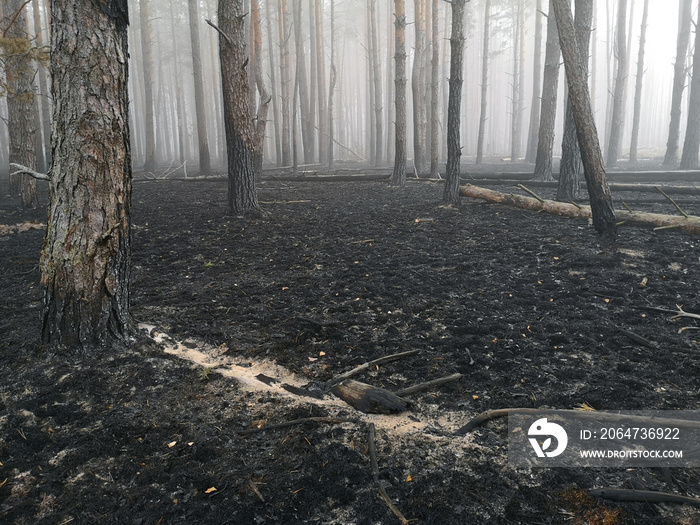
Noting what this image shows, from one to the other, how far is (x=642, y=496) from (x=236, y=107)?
829 centimetres

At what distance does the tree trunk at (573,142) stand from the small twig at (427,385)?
767 centimetres

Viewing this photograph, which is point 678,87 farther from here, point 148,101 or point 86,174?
point 148,101

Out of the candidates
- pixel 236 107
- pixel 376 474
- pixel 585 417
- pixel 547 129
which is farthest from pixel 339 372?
pixel 547 129

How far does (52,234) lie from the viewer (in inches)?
137

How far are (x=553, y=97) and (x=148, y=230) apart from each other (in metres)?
10.6

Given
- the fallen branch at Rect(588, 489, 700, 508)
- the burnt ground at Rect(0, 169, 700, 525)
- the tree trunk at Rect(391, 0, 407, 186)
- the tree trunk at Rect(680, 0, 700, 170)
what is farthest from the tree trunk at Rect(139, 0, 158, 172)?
the fallen branch at Rect(588, 489, 700, 508)

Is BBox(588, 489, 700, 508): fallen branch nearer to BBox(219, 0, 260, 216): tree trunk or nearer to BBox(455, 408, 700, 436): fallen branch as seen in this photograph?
BBox(455, 408, 700, 436): fallen branch

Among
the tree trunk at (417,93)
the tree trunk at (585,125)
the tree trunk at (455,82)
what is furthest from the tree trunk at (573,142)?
the tree trunk at (417,93)

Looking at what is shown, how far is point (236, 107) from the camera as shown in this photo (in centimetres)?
862

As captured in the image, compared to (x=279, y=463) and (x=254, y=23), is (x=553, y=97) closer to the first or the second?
(x=254, y=23)

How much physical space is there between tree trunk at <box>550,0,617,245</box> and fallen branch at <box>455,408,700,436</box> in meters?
4.24

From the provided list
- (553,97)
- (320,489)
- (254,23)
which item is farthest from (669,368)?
(254,23)

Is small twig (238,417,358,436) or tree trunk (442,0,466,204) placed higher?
tree trunk (442,0,466,204)

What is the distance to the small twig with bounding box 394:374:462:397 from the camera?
9.99 feet
